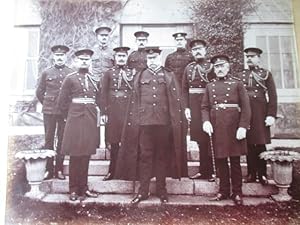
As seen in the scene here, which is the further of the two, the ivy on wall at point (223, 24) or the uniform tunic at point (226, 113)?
the ivy on wall at point (223, 24)

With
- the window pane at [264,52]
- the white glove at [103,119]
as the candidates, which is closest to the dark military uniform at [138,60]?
the white glove at [103,119]

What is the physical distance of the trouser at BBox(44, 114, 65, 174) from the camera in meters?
2.09

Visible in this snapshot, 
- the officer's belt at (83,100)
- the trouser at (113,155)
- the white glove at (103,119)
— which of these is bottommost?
the trouser at (113,155)

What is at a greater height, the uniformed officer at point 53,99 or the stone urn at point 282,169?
the uniformed officer at point 53,99

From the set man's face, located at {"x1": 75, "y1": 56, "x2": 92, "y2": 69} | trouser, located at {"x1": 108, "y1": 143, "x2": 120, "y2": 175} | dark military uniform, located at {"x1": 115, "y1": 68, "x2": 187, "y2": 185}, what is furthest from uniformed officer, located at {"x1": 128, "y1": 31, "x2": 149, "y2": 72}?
trouser, located at {"x1": 108, "y1": 143, "x2": 120, "y2": 175}

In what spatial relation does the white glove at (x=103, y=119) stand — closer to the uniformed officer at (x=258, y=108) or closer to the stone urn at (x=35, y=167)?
the stone urn at (x=35, y=167)

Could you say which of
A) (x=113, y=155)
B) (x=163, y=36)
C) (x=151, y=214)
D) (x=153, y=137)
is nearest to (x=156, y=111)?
(x=153, y=137)

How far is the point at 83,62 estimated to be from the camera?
2178 mm

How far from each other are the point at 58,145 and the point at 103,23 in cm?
77

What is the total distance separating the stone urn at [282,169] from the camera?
2021mm

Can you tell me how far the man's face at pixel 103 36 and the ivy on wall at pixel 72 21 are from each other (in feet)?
0.10

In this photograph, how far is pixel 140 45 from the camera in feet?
7.15

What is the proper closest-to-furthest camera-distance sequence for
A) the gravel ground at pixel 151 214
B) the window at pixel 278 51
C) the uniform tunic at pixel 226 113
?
the gravel ground at pixel 151 214 < the uniform tunic at pixel 226 113 < the window at pixel 278 51

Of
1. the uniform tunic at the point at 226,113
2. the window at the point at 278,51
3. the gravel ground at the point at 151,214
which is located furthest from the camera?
the window at the point at 278,51
